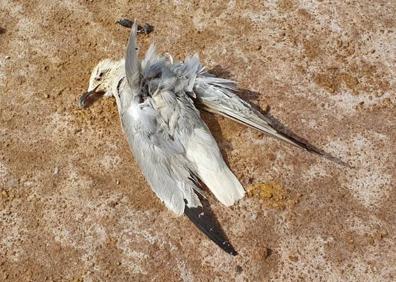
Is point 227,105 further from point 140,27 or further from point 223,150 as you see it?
point 140,27

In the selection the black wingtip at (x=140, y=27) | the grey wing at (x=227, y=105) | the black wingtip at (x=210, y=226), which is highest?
the black wingtip at (x=140, y=27)

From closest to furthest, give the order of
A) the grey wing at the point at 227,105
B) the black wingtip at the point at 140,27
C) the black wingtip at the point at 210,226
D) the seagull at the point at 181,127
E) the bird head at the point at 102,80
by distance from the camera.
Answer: the black wingtip at the point at 210,226 < the seagull at the point at 181,127 < the grey wing at the point at 227,105 < the bird head at the point at 102,80 < the black wingtip at the point at 140,27

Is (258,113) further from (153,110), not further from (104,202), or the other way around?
(104,202)

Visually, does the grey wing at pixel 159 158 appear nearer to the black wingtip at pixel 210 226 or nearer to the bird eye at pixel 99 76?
the black wingtip at pixel 210 226

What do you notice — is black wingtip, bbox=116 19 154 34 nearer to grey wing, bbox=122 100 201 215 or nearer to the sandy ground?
the sandy ground

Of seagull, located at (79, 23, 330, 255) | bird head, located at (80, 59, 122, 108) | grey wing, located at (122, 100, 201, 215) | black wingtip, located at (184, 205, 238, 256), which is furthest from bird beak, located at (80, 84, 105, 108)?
black wingtip, located at (184, 205, 238, 256)

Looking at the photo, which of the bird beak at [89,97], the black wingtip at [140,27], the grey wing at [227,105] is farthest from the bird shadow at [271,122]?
the bird beak at [89,97]

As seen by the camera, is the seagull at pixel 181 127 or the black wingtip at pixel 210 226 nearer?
the black wingtip at pixel 210 226

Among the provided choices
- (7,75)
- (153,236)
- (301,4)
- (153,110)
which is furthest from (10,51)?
(301,4)
